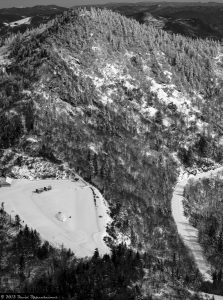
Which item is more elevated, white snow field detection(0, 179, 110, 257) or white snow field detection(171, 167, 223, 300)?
white snow field detection(0, 179, 110, 257)

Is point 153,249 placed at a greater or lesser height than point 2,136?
lesser

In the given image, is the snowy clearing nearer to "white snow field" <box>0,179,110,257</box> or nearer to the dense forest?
the dense forest

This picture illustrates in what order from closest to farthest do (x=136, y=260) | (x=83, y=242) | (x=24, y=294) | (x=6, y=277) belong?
(x=24, y=294), (x=6, y=277), (x=136, y=260), (x=83, y=242)

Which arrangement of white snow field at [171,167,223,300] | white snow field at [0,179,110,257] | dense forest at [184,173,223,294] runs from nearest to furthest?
1. white snow field at [0,179,110,257]
2. white snow field at [171,167,223,300]
3. dense forest at [184,173,223,294]

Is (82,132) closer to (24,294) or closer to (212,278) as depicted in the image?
(212,278)

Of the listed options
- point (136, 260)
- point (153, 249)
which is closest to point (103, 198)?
point (153, 249)

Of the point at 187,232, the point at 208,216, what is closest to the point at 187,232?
the point at 187,232

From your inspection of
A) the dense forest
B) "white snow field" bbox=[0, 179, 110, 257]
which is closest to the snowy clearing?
the dense forest

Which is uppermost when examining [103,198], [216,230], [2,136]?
[2,136]
